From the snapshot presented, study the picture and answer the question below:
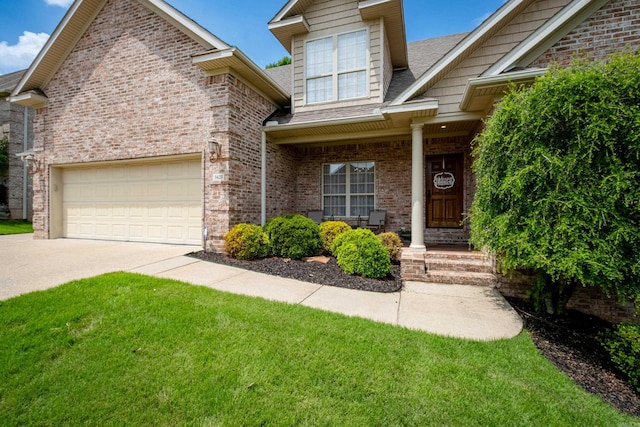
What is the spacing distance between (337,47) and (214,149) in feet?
14.4

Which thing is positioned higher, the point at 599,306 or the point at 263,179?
the point at 263,179

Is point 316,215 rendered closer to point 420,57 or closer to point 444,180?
point 444,180

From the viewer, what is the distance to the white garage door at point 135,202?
7410mm

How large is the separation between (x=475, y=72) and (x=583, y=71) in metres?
2.78

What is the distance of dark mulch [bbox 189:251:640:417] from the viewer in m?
2.65

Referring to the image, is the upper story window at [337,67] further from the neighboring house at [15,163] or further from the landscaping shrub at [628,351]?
the neighboring house at [15,163]

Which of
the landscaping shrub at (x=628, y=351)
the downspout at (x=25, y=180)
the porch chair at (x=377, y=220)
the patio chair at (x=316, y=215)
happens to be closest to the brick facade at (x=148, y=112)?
the patio chair at (x=316, y=215)

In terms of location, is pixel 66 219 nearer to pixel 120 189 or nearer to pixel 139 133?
pixel 120 189

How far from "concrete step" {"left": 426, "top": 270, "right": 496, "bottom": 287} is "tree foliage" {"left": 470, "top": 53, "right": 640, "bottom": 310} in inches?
53.2

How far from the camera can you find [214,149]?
6594 mm

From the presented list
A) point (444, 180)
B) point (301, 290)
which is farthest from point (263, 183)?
point (444, 180)

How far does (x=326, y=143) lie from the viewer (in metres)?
9.13

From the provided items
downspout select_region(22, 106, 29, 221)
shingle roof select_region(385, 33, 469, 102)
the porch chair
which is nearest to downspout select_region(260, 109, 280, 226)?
the porch chair

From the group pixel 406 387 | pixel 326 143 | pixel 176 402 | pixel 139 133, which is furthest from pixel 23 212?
pixel 406 387
